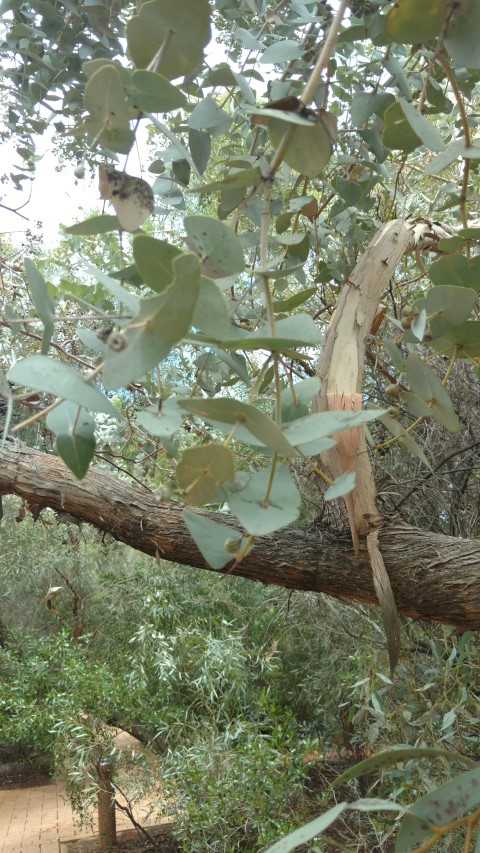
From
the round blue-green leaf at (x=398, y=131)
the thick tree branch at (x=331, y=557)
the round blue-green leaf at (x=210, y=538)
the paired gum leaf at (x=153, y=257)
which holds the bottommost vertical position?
the thick tree branch at (x=331, y=557)

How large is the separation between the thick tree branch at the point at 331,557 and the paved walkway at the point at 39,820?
2334 mm

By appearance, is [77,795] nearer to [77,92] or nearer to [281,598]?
[281,598]

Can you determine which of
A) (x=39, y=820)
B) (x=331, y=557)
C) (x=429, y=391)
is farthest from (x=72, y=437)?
(x=39, y=820)

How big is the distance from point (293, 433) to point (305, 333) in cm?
6

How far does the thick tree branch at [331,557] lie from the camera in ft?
2.88

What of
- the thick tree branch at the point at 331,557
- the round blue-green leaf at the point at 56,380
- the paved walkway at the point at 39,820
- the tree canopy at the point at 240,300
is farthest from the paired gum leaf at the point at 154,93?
the paved walkway at the point at 39,820

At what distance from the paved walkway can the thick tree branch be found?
2334mm

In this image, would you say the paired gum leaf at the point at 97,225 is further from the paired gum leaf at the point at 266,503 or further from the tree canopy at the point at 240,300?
the paired gum leaf at the point at 266,503

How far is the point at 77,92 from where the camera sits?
1.08 metres

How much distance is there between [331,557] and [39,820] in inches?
143

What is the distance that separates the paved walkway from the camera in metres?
3.44

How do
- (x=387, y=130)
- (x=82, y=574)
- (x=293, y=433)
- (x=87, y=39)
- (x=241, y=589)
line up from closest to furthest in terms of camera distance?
(x=293, y=433)
(x=387, y=130)
(x=87, y=39)
(x=241, y=589)
(x=82, y=574)

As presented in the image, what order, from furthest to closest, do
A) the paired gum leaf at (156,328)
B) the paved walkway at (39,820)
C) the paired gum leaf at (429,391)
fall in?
the paved walkway at (39,820)
the paired gum leaf at (429,391)
the paired gum leaf at (156,328)

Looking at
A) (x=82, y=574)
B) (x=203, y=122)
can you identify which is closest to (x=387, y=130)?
(x=203, y=122)
